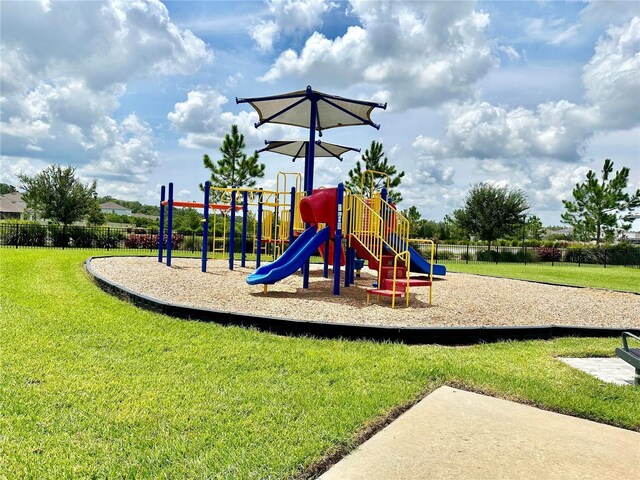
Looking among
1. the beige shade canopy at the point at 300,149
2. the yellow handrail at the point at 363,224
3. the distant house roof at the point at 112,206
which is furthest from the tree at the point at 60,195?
the distant house roof at the point at 112,206

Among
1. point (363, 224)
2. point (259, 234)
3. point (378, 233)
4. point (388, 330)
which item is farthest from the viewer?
point (259, 234)

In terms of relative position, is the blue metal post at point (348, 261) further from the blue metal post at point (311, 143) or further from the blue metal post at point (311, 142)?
the blue metal post at point (311, 143)

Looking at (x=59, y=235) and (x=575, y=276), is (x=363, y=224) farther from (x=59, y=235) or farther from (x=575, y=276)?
(x=59, y=235)

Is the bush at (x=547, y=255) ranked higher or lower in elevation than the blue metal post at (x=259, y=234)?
lower

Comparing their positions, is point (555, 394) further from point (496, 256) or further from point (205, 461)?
point (496, 256)

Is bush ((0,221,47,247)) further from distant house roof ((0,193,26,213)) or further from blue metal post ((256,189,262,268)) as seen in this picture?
distant house roof ((0,193,26,213))

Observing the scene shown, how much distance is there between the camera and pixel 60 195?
Answer: 29.7 metres

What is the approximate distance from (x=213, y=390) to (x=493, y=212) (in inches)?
1447

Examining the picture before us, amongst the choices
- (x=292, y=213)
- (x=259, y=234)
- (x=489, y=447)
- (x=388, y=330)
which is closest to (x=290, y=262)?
(x=292, y=213)

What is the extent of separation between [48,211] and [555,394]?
32.9 meters

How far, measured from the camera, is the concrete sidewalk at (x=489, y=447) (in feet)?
8.43

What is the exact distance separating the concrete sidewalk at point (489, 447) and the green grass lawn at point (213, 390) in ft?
0.71

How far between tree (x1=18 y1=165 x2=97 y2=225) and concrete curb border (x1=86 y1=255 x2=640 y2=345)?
2757 cm

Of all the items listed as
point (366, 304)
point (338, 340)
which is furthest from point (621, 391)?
point (366, 304)
